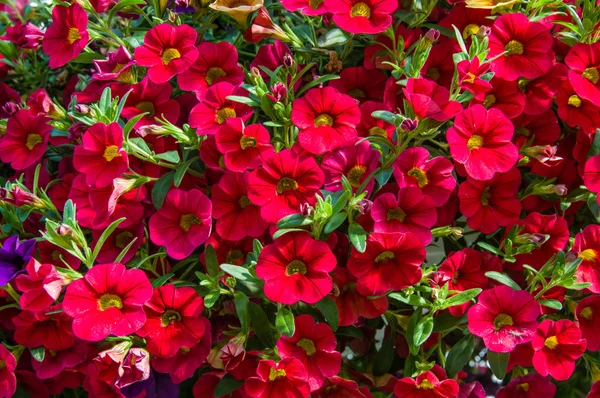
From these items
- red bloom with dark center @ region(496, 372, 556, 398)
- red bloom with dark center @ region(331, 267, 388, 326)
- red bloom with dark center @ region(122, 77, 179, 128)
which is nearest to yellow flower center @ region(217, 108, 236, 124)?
red bloom with dark center @ region(122, 77, 179, 128)

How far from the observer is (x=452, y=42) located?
1.19 metres

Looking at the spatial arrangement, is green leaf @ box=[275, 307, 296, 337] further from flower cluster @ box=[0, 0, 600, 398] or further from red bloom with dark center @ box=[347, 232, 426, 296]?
red bloom with dark center @ box=[347, 232, 426, 296]

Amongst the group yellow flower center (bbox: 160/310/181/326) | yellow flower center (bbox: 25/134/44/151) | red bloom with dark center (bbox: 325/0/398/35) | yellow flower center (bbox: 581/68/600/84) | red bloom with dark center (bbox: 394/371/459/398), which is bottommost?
red bloom with dark center (bbox: 394/371/459/398)

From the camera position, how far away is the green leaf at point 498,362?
106 cm

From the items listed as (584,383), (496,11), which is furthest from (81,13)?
(584,383)

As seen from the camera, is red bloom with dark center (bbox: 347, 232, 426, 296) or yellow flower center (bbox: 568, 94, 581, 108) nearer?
red bloom with dark center (bbox: 347, 232, 426, 296)

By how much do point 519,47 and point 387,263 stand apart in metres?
0.44

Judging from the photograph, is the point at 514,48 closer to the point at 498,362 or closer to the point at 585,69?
the point at 585,69

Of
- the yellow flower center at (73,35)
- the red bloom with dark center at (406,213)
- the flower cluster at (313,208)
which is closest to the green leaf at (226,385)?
the flower cluster at (313,208)

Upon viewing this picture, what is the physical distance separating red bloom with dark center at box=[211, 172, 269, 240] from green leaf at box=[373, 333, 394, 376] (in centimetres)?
32

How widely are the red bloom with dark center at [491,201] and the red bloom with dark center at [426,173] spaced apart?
49 mm

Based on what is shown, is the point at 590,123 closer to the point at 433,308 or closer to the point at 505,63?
the point at 505,63

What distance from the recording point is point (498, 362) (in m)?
1.06

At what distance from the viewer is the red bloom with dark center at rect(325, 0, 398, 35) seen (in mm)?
1095
